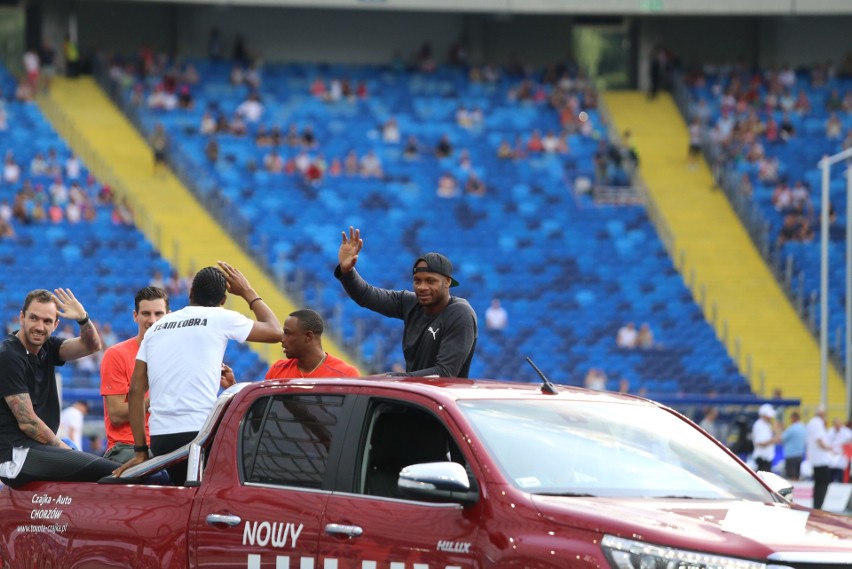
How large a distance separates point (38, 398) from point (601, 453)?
13.5 feet

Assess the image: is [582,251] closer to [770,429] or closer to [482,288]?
[482,288]

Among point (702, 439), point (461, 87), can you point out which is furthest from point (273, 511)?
point (461, 87)

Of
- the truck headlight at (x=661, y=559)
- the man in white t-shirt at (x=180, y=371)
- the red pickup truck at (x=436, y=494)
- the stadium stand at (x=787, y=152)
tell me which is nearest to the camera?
the truck headlight at (x=661, y=559)

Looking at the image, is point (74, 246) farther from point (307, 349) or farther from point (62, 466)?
point (62, 466)

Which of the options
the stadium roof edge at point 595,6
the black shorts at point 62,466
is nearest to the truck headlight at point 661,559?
the black shorts at point 62,466

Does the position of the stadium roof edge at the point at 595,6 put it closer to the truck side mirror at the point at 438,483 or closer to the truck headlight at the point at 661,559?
the truck side mirror at the point at 438,483

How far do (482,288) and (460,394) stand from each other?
88.2 ft

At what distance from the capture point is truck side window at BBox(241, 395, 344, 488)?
24.0ft

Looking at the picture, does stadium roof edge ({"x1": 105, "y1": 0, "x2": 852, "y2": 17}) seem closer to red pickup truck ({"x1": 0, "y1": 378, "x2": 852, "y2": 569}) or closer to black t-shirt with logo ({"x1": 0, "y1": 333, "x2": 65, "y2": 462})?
black t-shirt with logo ({"x1": 0, "y1": 333, "x2": 65, "y2": 462})

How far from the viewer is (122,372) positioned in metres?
10.2

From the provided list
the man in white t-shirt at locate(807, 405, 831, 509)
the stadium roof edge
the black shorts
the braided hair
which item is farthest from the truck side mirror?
the stadium roof edge

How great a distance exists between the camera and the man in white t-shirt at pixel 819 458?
73.4 ft

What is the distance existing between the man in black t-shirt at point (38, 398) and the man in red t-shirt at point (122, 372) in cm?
22

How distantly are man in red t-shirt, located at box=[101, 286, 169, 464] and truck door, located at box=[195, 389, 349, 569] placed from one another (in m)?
2.24
